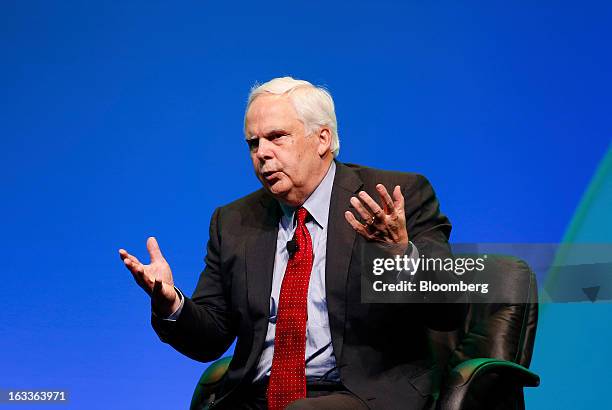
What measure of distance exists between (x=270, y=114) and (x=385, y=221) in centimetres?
56

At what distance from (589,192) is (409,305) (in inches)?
53.1

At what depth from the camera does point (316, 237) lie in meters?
2.46

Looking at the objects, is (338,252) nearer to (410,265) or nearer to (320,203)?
(320,203)

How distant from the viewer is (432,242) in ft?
7.61

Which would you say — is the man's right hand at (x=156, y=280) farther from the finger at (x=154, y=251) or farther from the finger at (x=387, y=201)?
the finger at (x=387, y=201)

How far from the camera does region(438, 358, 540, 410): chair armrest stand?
7.43 ft

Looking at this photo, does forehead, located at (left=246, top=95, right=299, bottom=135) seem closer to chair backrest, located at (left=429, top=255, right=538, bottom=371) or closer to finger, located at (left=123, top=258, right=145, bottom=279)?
finger, located at (left=123, top=258, right=145, bottom=279)

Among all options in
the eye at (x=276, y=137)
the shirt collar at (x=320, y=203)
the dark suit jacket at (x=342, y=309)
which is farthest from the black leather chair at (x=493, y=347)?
the eye at (x=276, y=137)

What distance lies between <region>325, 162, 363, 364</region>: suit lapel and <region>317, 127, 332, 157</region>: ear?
3.3 inches

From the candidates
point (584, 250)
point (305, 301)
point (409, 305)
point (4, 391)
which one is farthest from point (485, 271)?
point (4, 391)

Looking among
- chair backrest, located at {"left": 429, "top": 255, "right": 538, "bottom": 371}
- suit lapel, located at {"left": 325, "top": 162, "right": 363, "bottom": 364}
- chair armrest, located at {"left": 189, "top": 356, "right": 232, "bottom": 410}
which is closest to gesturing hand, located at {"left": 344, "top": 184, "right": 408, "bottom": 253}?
suit lapel, located at {"left": 325, "top": 162, "right": 363, "bottom": 364}

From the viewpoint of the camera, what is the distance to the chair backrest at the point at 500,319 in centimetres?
254

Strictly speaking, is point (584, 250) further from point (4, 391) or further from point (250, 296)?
point (4, 391)

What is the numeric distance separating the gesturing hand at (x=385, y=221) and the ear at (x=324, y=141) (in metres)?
0.46
